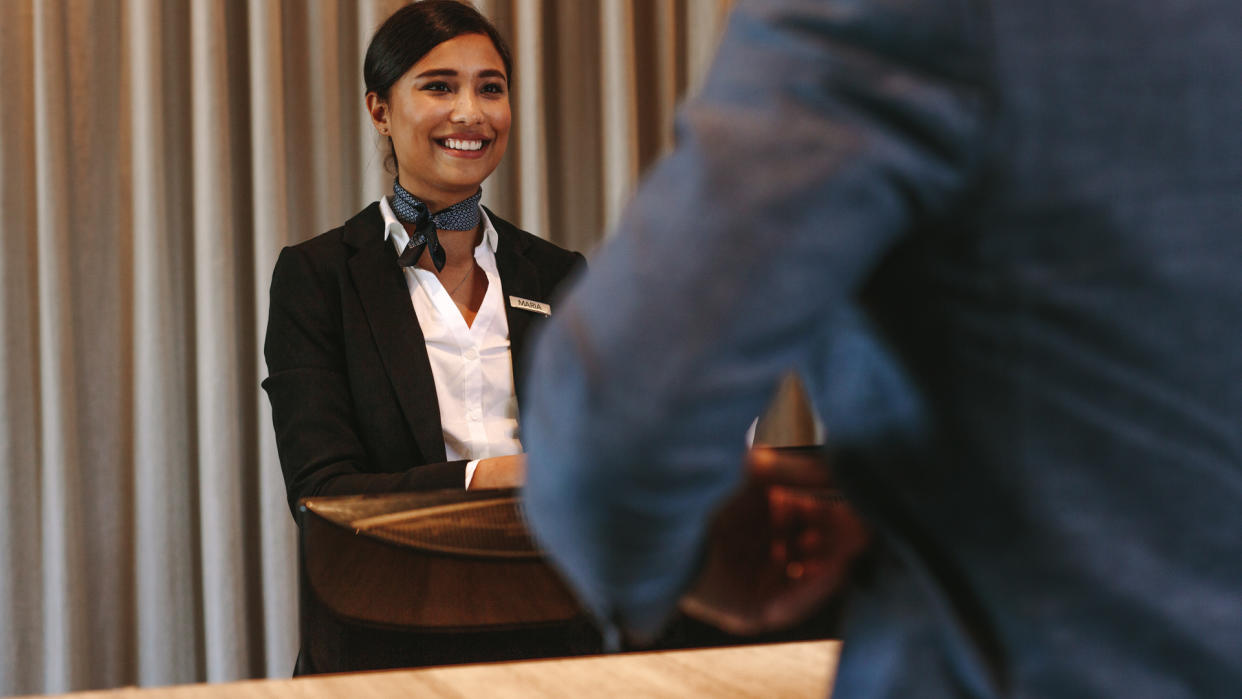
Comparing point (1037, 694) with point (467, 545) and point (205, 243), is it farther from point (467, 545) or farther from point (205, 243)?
point (205, 243)

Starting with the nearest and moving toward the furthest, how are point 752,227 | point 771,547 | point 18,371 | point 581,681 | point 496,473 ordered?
point 752,227
point 771,547
point 581,681
point 496,473
point 18,371

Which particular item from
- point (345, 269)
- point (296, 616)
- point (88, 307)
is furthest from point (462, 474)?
point (88, 307)

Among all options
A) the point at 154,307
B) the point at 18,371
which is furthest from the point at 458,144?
the point at 18,371

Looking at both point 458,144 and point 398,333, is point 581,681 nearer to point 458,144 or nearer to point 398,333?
point 398,333

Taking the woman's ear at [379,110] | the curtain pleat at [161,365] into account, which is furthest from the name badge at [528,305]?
the curtain pleat at [161,365]

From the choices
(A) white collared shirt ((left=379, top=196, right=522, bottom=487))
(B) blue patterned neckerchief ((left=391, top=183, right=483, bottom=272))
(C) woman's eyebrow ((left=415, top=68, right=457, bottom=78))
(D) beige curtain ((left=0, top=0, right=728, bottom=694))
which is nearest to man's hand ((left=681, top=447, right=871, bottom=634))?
(A) white collared shirt ((left=379, top=196, right=522, bottom=487))

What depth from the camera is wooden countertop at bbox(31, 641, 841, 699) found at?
0.85 m

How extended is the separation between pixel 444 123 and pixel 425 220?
0.17m

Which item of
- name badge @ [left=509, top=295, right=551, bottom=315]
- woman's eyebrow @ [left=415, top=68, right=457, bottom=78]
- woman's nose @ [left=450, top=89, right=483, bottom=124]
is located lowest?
name badge @ [left=509, top=295, right=551, bottom=315]

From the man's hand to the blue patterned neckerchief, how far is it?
1510 mm

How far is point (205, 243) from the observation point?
238cm

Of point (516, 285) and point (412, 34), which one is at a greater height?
point (412, 34)

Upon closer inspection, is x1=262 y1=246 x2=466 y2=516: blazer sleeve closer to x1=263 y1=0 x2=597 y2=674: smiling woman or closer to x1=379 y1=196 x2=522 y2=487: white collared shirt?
x1=263 y1=0 x2=597 y2=674: smiling woman

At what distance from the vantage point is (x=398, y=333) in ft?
5.99
